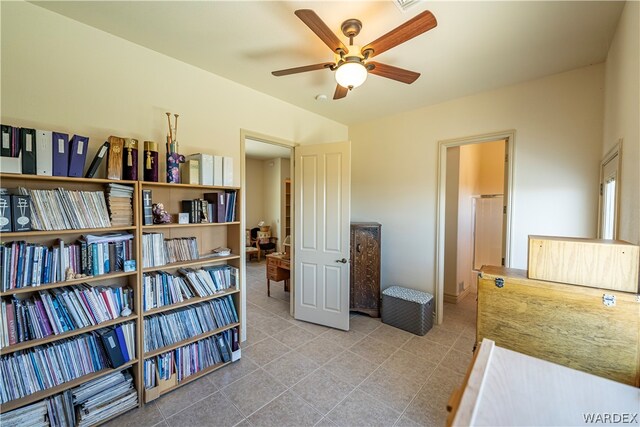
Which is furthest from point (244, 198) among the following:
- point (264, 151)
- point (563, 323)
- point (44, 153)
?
point (264, 151)

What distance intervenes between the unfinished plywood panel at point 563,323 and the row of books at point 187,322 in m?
2.01

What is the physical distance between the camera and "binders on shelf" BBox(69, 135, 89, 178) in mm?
1588

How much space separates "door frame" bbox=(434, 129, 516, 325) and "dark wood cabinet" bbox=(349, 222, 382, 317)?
28.8 inches

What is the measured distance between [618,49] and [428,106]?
1.64 m

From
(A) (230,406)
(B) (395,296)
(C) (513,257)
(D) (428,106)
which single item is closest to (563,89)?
(D) (428,106)

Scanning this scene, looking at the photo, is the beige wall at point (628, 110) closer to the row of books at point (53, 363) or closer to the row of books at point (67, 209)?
the row of books at point (67, 209)

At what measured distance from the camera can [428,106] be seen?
3203mm

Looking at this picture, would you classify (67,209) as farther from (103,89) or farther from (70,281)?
(103,89)

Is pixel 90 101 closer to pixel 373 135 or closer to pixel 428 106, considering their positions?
pixel 373 135

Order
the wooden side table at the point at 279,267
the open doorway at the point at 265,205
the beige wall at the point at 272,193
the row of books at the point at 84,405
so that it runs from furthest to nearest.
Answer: the beige wall at the point at 272,193 < the open doorway at the point at 265,205 < the wooden side table at the point at 279,267 < the row of books at the point at 84,405

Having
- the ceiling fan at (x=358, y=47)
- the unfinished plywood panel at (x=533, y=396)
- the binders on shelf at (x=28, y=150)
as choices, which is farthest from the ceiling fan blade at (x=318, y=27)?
the unfinished plywood panel at (x=533, y=396)

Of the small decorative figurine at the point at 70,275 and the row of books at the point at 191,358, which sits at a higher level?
the small decorative figurine at the point at 70,275

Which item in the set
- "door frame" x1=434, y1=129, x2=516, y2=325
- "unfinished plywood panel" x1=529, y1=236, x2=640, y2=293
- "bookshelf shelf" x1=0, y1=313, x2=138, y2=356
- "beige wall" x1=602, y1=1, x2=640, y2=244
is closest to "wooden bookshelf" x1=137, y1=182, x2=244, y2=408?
"bookshelf shelf" x1=0, y1=313, x2=138, y2=356

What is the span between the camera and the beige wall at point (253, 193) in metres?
6.92
